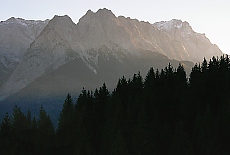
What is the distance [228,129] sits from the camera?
62.2 metres

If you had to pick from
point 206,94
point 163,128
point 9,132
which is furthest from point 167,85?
point 9,132

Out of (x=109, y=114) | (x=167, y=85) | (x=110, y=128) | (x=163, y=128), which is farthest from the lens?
(x=167, y=85)

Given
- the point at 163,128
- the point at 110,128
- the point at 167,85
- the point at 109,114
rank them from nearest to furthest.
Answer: the point at 163,128 < the point at 110,128 < the point at 109,114 < the point at 167,85

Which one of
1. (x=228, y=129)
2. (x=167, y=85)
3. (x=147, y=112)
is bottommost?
(x=228, y=129)

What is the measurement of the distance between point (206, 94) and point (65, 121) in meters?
33.2

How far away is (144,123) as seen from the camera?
67.4 metres

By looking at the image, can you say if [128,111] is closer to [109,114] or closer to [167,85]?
[109,114]

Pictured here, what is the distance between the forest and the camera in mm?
62469

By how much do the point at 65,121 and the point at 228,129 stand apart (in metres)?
41.5

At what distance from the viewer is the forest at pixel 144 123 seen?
6247cm

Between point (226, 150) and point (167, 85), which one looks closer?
point (226, 150)

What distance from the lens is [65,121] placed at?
90.6m

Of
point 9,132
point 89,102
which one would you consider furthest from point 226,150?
point 9,132

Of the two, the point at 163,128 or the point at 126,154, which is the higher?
the point at 163,128
